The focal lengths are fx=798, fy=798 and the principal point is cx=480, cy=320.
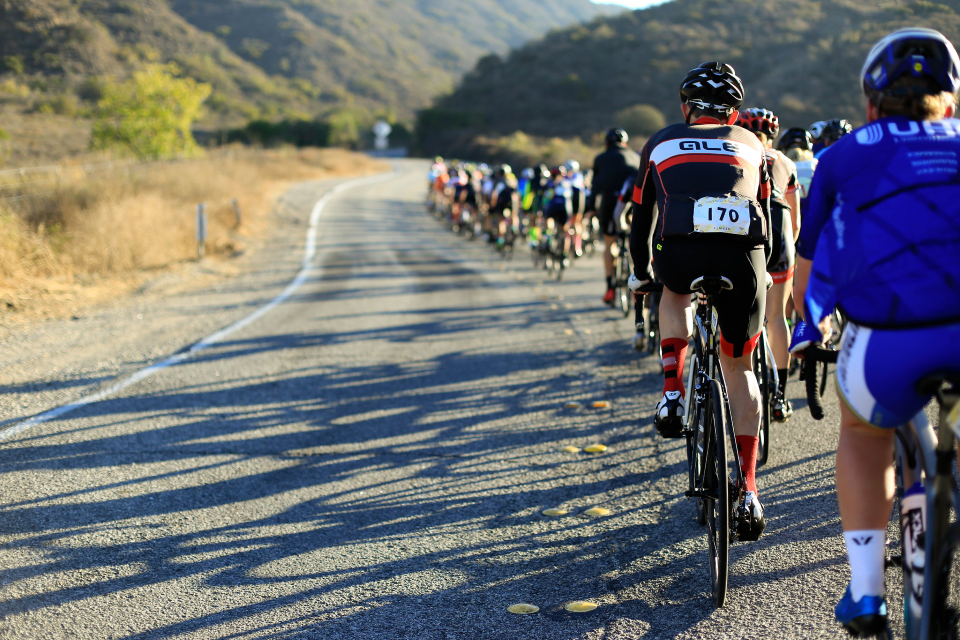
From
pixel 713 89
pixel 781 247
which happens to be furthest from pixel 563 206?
pixel 713 89

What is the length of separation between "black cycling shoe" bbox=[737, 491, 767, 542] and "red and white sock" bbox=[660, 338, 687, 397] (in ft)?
2.41

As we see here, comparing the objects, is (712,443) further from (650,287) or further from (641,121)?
(641,121)

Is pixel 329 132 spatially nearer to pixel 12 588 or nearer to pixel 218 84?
pixel 218 84

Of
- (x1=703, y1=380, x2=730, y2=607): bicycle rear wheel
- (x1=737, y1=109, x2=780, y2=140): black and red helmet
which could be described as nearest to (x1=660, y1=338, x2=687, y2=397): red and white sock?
(x1=703, y1=380, x2=730, y2=607): bicycle rear wheel

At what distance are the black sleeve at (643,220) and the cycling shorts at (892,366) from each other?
1746 mm

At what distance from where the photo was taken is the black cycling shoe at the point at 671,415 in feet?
12.9

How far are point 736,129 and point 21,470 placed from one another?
458 centimetres

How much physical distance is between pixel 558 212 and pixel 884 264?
1207 cm

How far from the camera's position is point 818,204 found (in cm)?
257

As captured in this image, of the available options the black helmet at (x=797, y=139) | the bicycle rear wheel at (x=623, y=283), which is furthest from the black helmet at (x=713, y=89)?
the bicycle rear wheel at (x=623, y=283)

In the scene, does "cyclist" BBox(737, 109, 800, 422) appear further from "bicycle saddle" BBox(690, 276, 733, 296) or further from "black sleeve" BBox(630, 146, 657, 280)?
"bicycle saddle" BBox(690, 276, 733, 296)

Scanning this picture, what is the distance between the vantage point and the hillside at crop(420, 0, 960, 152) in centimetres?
2655

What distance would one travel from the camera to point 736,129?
12.3 ft

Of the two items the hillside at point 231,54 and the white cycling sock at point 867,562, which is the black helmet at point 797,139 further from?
the hillside at point 231,54
